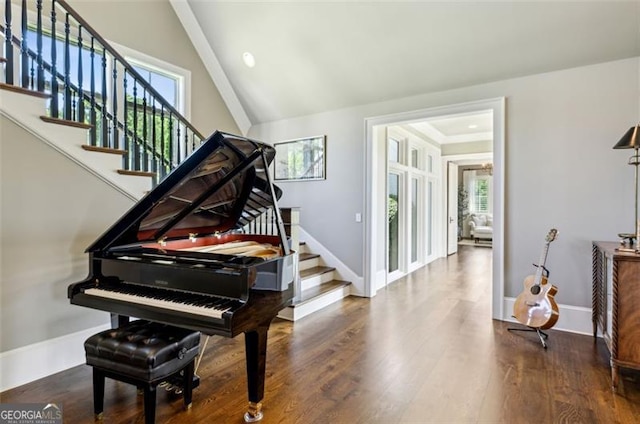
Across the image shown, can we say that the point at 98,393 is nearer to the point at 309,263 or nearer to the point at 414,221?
the point at 309,263

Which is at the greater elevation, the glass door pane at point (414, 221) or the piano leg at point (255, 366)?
the glass door pane at point (414, 221)

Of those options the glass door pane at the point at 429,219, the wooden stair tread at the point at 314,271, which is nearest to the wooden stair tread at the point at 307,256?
the wooden stair tread at the point at 314,271

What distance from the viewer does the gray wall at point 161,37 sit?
4152 mm

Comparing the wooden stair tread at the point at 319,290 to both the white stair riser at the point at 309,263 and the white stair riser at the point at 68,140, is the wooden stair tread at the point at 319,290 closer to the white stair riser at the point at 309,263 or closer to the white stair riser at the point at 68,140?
the white stair riser at the point at 309,263

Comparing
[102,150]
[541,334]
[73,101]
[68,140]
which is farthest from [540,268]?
[73,101]

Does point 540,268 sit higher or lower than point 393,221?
lower

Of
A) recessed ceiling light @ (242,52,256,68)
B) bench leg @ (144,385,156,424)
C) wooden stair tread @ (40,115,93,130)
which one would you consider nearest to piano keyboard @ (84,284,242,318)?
bench leg @ (144,385,156,424)

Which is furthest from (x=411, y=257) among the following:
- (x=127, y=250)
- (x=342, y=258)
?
(x=127, y=250)

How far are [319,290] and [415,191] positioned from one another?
3.49 m

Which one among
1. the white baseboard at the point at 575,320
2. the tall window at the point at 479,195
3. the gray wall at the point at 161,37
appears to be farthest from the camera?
the tall window at the point at 479,195

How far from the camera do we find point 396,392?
241cm

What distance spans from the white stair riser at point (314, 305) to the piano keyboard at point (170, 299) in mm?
2074

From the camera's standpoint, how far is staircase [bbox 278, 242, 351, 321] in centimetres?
402

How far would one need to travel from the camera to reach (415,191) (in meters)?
7.03
